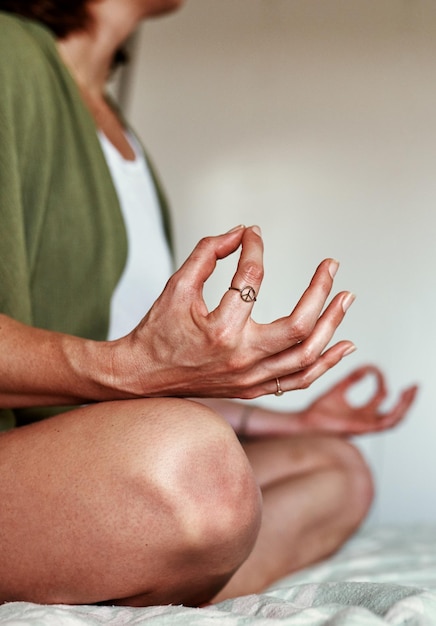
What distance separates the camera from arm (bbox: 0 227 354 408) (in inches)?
26.2

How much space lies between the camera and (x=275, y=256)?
2.43 m

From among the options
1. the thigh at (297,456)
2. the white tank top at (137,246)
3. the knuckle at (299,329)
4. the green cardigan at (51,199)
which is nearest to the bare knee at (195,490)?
the knuckle at (299,329)

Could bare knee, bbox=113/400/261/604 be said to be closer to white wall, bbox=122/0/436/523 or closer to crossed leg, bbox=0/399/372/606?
crossed leg, bbox=0/399/372/606

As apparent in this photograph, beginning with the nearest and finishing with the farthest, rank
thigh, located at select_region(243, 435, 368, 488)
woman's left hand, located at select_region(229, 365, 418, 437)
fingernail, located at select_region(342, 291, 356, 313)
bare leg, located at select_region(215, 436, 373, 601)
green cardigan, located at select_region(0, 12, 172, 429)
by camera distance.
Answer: fingernail, located at select_region(342, 291, 356, 313), green cardigan, located at select_region(0, 12, 172, 429), bare leg, located at select_region(215, 436, 373, 601), thigh, located at select_region(243, 435, 368, 488), woman's left hand, located at select_region(229, 365, 418, 437)

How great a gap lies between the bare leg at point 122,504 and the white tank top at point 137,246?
46 cm

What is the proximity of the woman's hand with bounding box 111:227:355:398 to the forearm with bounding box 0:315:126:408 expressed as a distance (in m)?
0.02

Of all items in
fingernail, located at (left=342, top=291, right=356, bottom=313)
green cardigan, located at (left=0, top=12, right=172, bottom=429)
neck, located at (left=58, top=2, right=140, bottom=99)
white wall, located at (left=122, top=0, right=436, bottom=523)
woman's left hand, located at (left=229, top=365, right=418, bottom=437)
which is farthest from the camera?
white wall, located at (left=122, top=0, right=436, bottom=523)

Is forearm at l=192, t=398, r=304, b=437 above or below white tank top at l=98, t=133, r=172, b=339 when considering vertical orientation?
below

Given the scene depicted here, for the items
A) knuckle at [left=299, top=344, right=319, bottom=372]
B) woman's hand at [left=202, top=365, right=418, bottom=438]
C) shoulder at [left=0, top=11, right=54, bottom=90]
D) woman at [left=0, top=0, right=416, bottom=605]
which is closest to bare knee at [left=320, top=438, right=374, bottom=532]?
woman's hand at [left=202, top=365, right=418, bottom=438]

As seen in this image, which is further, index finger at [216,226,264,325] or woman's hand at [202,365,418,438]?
woman's hand at [202,365,418,438]

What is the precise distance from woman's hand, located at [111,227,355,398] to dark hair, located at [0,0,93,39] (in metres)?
0.87

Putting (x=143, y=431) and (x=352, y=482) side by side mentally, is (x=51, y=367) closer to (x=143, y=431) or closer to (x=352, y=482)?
(x=143, y=431)

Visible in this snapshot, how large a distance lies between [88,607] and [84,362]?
217 millimetres

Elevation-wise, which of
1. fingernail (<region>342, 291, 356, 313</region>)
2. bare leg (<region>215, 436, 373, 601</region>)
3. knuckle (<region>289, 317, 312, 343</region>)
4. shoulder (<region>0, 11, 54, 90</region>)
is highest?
shoulder (<region>0, 11, 54, 90</region>)
